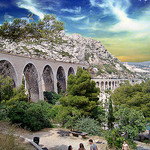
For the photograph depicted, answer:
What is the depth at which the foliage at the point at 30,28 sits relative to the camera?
4.93 meters

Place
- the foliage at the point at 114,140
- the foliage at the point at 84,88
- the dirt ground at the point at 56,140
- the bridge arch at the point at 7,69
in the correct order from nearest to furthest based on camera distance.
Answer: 1. the foliage at the point at 114,140
2. the dirt ground at the point at 56,140
3. the foliage at the point at 84,88
4. the bridge arch at the point at 7,69

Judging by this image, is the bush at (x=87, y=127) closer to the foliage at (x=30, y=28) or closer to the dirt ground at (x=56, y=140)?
the dirt ground at (x=56, y=140)

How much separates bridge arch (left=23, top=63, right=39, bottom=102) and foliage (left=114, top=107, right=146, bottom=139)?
14.4 meters

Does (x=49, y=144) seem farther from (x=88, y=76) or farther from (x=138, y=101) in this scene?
(x=138, y=101)

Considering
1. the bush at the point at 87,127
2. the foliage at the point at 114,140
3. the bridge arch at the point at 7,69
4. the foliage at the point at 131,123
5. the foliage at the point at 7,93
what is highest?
the bridge arch at the point at 7,69

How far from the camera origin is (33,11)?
5391 mm

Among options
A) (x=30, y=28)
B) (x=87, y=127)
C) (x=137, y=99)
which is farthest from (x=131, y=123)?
(x=137, y=99)

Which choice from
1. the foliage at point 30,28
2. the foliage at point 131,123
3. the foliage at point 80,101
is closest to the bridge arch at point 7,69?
the foliage at point 80,101

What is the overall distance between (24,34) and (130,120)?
558 centimetres

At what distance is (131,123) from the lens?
668cm

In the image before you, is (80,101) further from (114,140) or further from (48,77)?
(48,77)

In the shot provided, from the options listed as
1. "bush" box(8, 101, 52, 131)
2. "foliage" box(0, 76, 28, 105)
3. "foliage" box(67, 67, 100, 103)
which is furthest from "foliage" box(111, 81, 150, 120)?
"foliage" box(0, 76, 28, 105)

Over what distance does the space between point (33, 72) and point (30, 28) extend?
14.7 meters

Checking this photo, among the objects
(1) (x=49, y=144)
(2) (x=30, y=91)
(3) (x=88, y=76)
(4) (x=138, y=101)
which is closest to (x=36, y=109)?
(1) (x=49, y=144)
